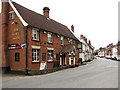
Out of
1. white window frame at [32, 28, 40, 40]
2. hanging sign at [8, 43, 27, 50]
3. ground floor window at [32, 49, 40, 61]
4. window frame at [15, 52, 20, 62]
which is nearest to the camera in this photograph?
hanging sign at [8, 43, 27, 50]

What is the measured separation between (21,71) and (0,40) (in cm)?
578

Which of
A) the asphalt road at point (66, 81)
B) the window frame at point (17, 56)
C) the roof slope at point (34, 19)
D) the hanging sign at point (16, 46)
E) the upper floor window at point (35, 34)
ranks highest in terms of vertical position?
the roof slope at point (34, 19)

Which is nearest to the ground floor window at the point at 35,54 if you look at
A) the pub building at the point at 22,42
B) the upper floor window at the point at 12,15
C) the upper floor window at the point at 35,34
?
the pub building at the point at 22,42

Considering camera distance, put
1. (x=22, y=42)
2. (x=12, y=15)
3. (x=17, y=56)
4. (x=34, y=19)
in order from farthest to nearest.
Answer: (x=34, y=19), (x=12, y=15), (x=17, y=56), (x=22, y=42)

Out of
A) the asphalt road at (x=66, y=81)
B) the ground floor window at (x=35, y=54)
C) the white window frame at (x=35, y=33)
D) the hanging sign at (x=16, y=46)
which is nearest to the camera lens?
the asphalt road at (x=66, y=81)

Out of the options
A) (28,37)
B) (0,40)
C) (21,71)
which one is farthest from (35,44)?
(0,40)

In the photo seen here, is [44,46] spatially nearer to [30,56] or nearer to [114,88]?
[30,56]

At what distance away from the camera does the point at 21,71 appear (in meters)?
15.7

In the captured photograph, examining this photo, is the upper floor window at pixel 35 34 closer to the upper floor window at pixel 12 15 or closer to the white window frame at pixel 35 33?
the white window frame at pixel 35 33

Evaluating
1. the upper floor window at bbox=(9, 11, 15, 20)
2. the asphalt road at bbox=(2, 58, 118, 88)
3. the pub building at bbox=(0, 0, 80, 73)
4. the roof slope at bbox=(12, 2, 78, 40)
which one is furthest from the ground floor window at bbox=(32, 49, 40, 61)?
the upper floor window at bbox=(9, 11, 15, 20)

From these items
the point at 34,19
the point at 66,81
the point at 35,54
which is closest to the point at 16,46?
the point at 35,54

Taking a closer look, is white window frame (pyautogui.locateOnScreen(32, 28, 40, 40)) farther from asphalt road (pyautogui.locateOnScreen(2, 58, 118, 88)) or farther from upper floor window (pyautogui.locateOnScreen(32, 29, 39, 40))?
asphalt road (pyautogui.locateOnScreen(2, 58, 118, 88))

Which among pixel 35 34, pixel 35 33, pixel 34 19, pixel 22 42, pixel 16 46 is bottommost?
pixel 16 46

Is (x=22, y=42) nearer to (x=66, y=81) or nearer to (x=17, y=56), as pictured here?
(x=17, y=56)
